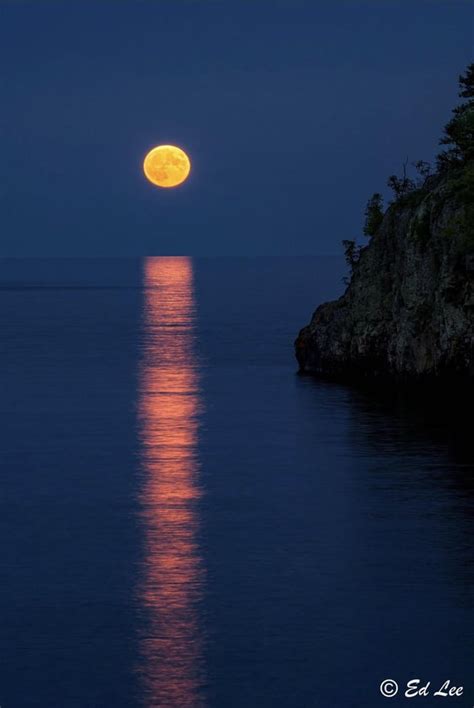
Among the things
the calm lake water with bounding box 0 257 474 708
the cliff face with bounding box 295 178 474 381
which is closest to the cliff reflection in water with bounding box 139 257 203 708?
the calm lake water with bounding box 0 257 474 708

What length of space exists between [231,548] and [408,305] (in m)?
40.3

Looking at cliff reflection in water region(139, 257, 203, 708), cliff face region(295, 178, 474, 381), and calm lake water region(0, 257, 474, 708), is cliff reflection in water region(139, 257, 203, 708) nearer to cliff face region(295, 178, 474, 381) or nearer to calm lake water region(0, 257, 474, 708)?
calm lake water region(0, 257, 474, 708)

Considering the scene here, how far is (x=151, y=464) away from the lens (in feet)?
179

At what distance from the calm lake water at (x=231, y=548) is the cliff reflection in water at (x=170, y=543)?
3.2 inches

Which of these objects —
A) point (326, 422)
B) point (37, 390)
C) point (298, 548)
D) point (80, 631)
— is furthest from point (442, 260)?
point (80, 631)

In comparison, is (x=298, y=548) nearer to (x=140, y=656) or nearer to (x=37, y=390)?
(x=140, y=656)

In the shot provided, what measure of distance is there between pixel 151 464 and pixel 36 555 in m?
16.1

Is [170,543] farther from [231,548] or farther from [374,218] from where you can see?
[374,218]

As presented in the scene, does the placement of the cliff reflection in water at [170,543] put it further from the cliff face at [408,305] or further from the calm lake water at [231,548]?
the cliff face at [408,305]

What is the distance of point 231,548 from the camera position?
130 ft

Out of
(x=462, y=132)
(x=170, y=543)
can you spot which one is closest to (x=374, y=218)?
(x=462, y=132)

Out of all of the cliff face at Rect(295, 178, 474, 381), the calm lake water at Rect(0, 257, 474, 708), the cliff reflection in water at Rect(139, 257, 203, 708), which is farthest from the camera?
the cliff face at Rect(295, 178, 474, 381)

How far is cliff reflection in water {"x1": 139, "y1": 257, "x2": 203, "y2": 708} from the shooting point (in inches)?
1128

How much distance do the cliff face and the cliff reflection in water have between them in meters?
10.3
